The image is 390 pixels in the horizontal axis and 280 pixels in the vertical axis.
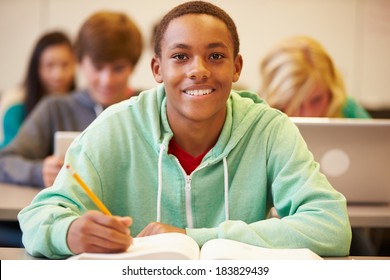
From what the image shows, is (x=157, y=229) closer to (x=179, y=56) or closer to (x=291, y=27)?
(x=179, y=56)

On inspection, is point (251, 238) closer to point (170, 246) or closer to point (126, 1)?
point (170, 246)

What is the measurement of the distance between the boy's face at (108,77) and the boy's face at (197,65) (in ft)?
2.94

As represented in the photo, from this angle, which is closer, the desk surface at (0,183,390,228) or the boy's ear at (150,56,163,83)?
the boy's ear at (150,56,163,83)

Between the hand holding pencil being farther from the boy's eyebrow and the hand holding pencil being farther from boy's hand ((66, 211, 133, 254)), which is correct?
the boy's eyebrow

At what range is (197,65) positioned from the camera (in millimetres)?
1037

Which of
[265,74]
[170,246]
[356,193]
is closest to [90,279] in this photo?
[170,246]

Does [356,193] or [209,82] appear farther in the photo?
[356,193]

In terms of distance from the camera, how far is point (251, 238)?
992mm

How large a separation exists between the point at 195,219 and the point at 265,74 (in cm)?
85

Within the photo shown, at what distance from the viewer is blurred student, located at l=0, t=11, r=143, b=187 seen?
1.96m

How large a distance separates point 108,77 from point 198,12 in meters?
0.98

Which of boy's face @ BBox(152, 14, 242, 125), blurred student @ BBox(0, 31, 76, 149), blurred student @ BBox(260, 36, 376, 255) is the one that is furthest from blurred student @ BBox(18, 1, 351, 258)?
blurred student @ BBox(0, 31, 76, 149)

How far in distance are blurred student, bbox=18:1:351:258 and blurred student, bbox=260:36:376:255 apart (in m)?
0.53

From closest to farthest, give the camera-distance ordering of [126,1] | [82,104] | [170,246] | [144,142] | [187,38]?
[170,246] < [187,38] < [144,142] < [82,104] < [126,1]
